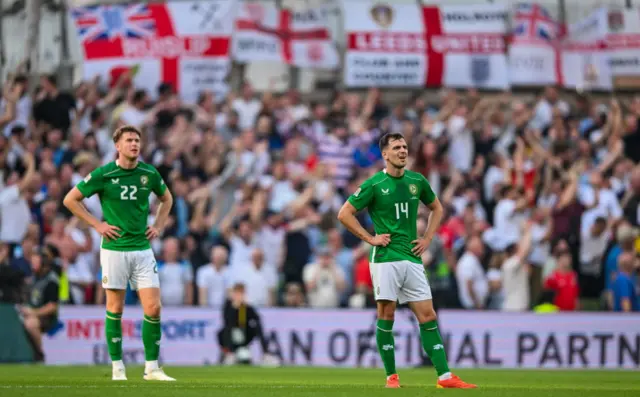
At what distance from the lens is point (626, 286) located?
953 inches

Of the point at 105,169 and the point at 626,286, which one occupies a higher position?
the point at 105,169

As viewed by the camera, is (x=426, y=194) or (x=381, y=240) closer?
(x=381, y=240)

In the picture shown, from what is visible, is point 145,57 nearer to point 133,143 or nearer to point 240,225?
point 240,225

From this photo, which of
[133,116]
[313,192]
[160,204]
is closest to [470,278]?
[313,192]

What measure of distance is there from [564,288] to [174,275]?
712 cm

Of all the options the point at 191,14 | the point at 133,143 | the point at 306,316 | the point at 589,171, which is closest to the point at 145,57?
the point at 191,14

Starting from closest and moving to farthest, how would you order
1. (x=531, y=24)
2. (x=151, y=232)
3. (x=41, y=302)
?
(x=151, y=232) < (x=41, y=302) < (x=531, y=24)

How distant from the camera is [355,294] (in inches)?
955

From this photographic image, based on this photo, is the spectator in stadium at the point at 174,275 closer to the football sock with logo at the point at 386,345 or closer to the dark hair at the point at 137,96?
the dark hair at the point at 137,96

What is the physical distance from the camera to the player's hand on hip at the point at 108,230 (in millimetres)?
A: 14727

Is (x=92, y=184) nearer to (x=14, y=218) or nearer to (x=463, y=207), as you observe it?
(x=14, y=218)

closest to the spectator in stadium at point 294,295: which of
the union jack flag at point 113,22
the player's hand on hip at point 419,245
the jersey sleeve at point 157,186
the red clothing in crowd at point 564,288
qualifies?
the red clothing in crowd at point 564,288

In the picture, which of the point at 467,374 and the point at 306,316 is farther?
the point at 306,316

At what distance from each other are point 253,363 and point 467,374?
4868 millimetres
